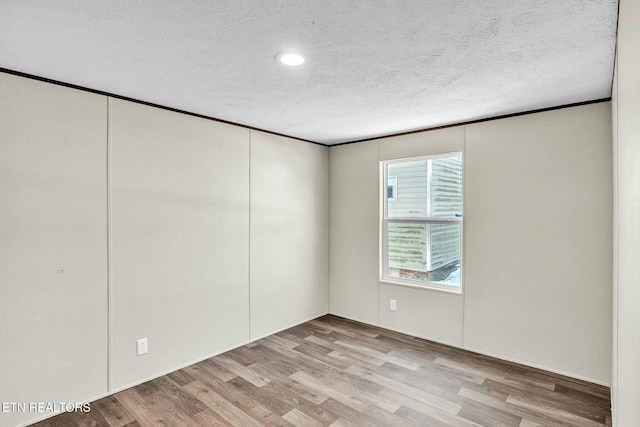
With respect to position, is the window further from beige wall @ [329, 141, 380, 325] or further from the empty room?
beige wall @ [329, 141, 380, 325]

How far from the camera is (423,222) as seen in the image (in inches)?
154

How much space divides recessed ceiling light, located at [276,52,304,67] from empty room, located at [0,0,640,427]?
0.02m

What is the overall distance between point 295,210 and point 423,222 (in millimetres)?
1529

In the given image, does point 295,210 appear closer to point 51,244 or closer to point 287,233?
point 287,233

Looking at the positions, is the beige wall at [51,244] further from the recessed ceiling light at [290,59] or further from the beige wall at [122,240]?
the recessed ceiling light at [290,59]

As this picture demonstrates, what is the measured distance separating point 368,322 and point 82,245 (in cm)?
316

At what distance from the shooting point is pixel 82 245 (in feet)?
8.25

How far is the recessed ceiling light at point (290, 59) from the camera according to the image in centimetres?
200

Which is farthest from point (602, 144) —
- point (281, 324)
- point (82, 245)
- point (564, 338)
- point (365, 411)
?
point (82, 245)

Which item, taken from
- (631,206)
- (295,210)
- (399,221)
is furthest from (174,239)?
(631,206)

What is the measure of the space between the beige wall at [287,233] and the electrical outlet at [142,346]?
→ 3.71 feet

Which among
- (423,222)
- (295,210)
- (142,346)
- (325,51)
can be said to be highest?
(325,51)

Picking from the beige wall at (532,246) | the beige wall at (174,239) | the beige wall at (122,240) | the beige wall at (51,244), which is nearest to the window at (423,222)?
the beige wall at (532,246)

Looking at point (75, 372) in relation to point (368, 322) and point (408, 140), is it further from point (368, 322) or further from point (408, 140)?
point (408, 140)
